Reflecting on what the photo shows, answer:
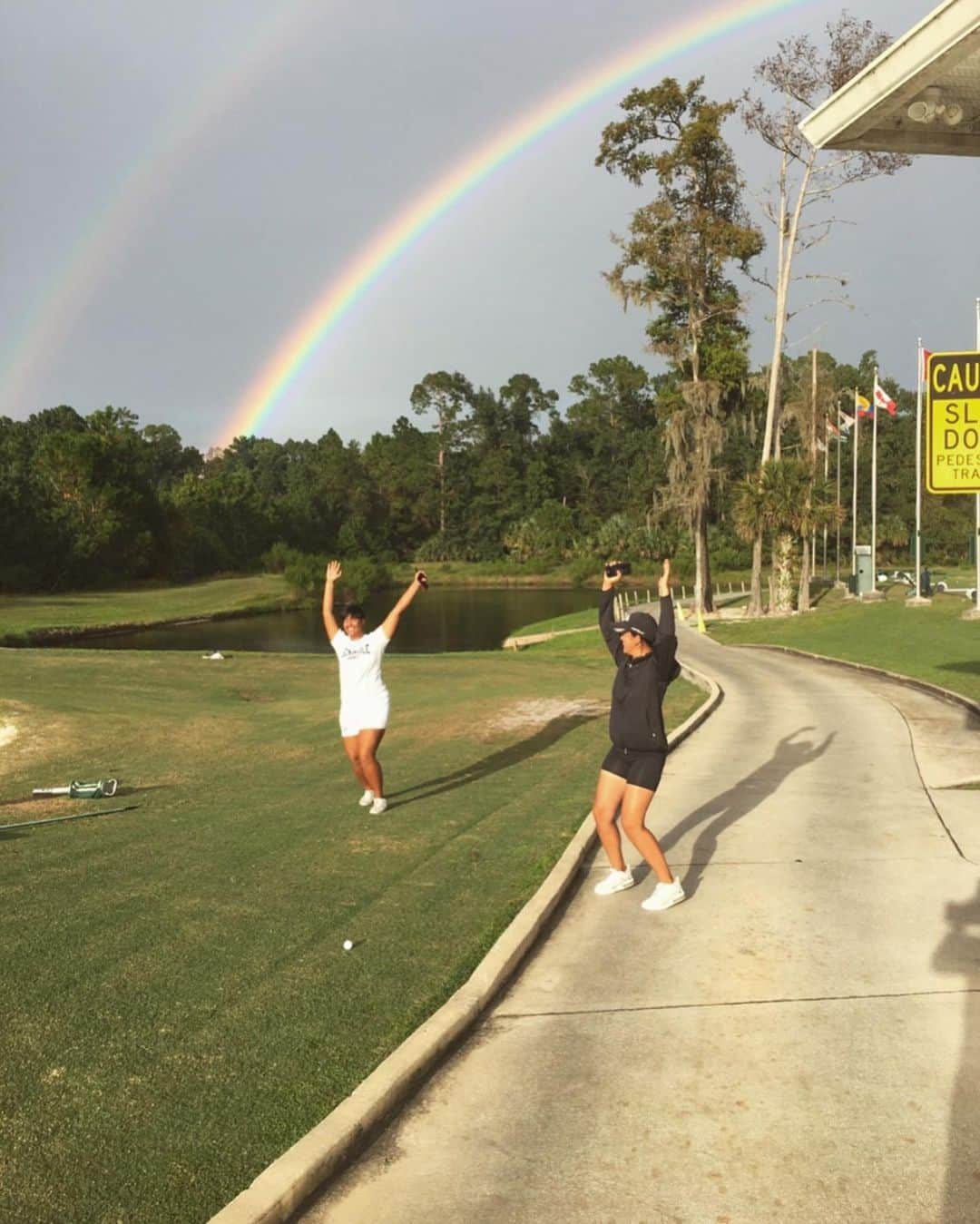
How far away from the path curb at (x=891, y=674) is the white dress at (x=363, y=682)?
31.9 ft

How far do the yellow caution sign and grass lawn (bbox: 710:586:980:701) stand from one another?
27.9 feet

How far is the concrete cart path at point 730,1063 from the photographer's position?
148 inches

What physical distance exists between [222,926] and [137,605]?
2758 inches

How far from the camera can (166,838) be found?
908cm

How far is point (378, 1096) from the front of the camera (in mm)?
4336

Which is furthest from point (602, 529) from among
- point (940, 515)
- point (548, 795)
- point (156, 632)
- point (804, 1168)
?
point (804, 1168)

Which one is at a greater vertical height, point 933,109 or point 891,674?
point 933,109

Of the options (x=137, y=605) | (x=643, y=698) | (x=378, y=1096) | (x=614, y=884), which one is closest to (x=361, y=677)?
(x=614, y=884)

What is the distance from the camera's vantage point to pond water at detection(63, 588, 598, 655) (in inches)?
2056

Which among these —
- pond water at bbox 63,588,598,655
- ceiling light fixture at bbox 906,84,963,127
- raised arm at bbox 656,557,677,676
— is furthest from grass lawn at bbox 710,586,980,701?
pond water at bbox 63,588,598,655

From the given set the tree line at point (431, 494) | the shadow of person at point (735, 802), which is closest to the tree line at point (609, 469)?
the tree line at point (431, 494)

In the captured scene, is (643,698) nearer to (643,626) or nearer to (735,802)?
(643,626)

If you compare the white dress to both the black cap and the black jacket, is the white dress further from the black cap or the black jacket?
the black cap

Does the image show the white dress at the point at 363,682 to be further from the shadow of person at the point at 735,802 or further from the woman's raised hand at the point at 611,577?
the shadow of person at the point at 735,802
